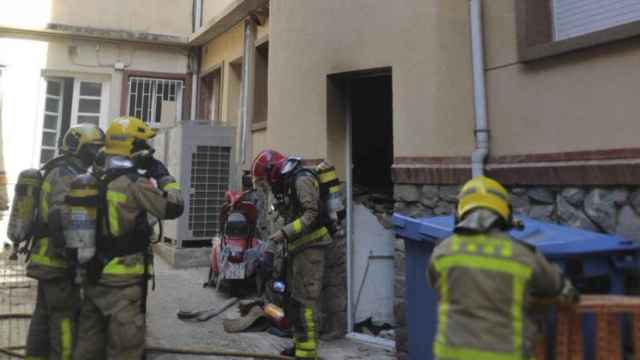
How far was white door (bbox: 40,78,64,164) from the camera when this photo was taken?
10377mm

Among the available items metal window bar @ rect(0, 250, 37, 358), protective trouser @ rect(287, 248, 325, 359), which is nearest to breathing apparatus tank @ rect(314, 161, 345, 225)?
protective trouser @ rect(287, 248, 325, 359)

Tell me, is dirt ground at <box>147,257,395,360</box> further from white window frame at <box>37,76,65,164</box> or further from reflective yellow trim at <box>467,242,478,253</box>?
white window frame at <box>37,76,65,164</box>

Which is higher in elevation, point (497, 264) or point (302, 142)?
point (302, 142)

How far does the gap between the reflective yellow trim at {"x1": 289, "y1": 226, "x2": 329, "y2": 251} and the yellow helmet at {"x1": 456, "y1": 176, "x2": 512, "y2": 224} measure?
2368 mm

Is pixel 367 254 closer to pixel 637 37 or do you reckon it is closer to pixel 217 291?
pixel 217 291

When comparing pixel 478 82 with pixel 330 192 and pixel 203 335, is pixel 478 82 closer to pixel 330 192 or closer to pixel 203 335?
pixel 330 192

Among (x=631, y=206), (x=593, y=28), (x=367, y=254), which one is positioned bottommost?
(x=367, y=254)

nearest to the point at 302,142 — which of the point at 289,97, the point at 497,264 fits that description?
the point at 289,97

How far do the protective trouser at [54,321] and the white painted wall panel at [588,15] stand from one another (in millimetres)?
4326

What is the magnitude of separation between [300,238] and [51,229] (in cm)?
207

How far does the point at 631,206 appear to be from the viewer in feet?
10.3

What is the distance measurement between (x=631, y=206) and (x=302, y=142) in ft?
10.9

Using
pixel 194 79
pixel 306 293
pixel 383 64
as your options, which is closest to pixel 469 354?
pixel 306 293

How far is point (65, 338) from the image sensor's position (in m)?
3.58
